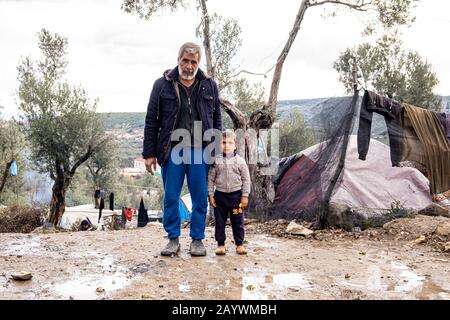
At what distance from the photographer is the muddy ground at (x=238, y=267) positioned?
357 centimetres

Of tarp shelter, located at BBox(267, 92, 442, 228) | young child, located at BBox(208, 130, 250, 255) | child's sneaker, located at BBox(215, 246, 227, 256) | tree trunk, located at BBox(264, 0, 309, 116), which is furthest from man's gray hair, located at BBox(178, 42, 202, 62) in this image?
tree trunk, located at BBox(264, 0, 309, 116)

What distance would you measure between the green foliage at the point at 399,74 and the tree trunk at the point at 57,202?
13.9 metres

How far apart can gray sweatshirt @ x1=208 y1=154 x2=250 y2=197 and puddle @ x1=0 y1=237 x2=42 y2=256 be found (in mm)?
2118

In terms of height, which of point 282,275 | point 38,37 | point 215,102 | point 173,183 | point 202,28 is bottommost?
point 282,275

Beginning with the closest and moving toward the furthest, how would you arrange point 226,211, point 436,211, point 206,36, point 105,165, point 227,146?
point 227,146 → point 226,211 → point 436,211 → point 206,36 → point 105,165

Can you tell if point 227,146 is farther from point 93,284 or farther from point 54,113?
point 54,113

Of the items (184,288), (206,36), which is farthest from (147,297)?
(206,36)

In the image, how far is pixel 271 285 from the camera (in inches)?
150

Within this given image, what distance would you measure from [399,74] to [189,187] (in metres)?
20.8

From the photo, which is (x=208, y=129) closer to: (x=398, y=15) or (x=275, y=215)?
(x=275, y=215)

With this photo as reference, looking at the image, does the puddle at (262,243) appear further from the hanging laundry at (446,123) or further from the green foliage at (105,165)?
the green foliage at (105,165)
